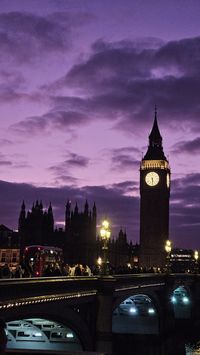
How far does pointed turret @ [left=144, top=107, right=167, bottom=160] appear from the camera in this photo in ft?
466

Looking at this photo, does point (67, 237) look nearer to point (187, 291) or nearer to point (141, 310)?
point (187, 291)

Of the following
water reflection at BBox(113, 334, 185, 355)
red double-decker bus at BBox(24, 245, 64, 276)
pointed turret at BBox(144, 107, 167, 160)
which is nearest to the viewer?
red double-decker bus at BBox(24, 245, 64, 276)

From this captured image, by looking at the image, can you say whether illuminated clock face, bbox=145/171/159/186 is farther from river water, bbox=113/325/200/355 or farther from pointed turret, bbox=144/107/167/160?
river water, bbox=113/325/200/355

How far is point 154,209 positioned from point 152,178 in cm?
701

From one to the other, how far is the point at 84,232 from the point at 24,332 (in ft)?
319

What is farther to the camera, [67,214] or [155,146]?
[155,146]

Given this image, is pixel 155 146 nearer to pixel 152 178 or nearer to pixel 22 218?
pixel 152 178

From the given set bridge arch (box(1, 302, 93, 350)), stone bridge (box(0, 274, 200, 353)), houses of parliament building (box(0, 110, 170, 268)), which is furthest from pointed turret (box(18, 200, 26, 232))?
bridge arch (box(1, 302, 93, 350))

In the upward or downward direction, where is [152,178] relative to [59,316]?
upward

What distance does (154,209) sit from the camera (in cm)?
13612

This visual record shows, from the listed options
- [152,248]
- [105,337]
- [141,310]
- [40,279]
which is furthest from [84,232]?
[40,279]

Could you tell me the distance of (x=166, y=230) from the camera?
136000 mm

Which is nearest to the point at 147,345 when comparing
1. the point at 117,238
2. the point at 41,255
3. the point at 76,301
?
the point at 41,255

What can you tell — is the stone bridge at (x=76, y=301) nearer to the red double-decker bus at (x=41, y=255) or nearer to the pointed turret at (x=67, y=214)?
the red double-decker bus at (x=41, y=255)
